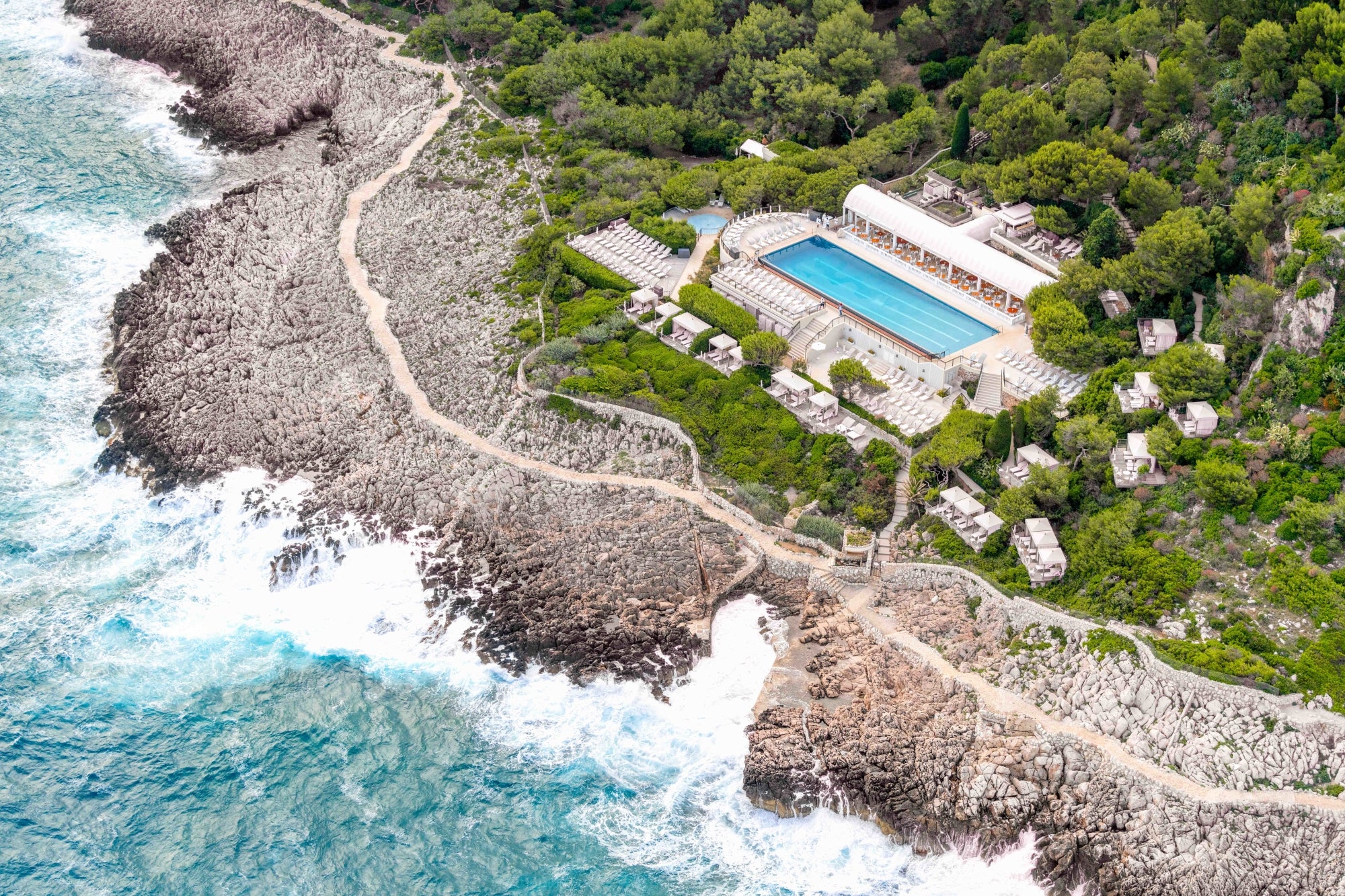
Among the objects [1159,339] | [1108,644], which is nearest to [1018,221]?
[1159,339]

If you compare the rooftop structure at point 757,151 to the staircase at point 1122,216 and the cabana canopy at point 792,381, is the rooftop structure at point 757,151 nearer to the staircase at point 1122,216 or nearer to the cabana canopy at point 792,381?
the staircase at point 1122,216

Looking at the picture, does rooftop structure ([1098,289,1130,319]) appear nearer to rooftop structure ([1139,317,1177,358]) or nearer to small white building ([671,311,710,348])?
rooftop structure ([1139,317,1177,358])

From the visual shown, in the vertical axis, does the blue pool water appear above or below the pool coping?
below

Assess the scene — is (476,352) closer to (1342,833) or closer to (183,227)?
(183,227)

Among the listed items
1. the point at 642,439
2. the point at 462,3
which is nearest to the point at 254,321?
the point at 642,439

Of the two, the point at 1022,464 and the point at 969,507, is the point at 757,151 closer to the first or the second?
the point at 1022,464

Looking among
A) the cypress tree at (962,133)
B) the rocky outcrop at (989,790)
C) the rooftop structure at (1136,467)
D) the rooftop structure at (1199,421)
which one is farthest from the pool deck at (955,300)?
the rocky outcrop at (989,790)

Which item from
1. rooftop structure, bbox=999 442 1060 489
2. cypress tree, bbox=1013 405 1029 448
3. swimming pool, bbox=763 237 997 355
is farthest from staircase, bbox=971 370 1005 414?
rooftop structure, bbox=999 442 1060 489
